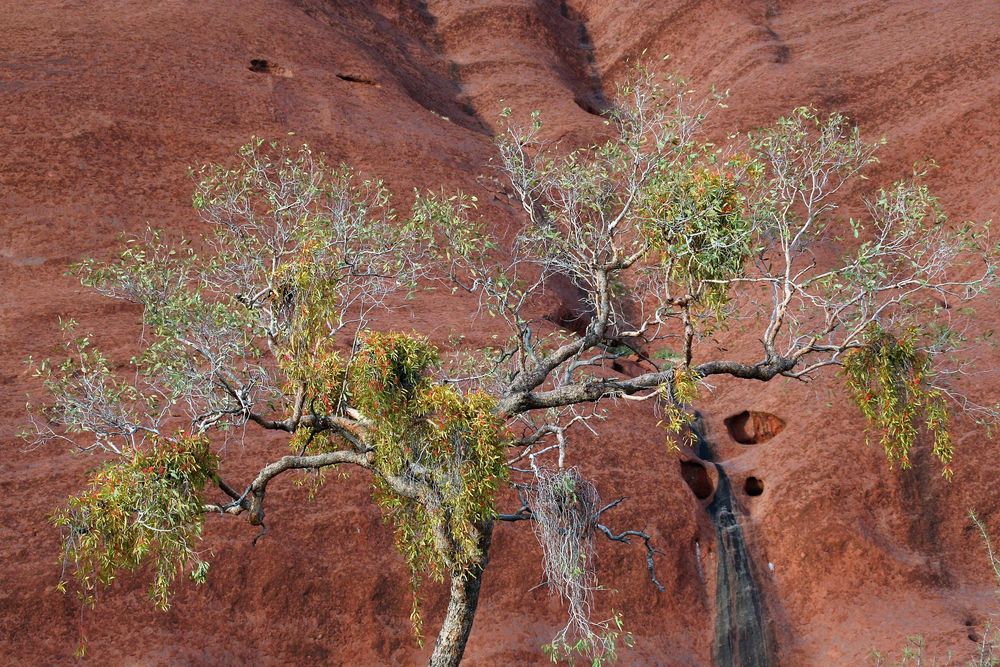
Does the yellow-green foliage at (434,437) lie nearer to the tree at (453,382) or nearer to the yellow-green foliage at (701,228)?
the tree at (453,382)

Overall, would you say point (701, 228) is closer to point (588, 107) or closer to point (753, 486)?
point (753, 486)

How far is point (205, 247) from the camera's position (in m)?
22.0

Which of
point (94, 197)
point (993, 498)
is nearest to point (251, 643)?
point (94, 197)

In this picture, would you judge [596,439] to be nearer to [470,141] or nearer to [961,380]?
[961,380]

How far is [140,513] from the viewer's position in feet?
33.8

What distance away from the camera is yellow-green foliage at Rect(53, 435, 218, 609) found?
34.1 ft

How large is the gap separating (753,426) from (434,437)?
12.7 metres

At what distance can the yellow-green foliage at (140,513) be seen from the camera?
10.4 m

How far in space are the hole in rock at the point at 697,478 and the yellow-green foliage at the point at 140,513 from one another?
1180 cm

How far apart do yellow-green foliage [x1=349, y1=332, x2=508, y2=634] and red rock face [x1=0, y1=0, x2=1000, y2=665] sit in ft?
16.6

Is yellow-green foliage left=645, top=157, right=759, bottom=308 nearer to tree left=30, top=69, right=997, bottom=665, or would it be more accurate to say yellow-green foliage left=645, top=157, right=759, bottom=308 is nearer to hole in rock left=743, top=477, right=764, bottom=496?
tree left=30, top=69, right=997, bottom=665

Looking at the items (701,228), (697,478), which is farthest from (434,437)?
(697,478)

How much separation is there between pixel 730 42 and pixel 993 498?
22.4 m

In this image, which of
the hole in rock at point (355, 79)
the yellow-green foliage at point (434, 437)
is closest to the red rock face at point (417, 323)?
the hole in rock at point (355, 79)
